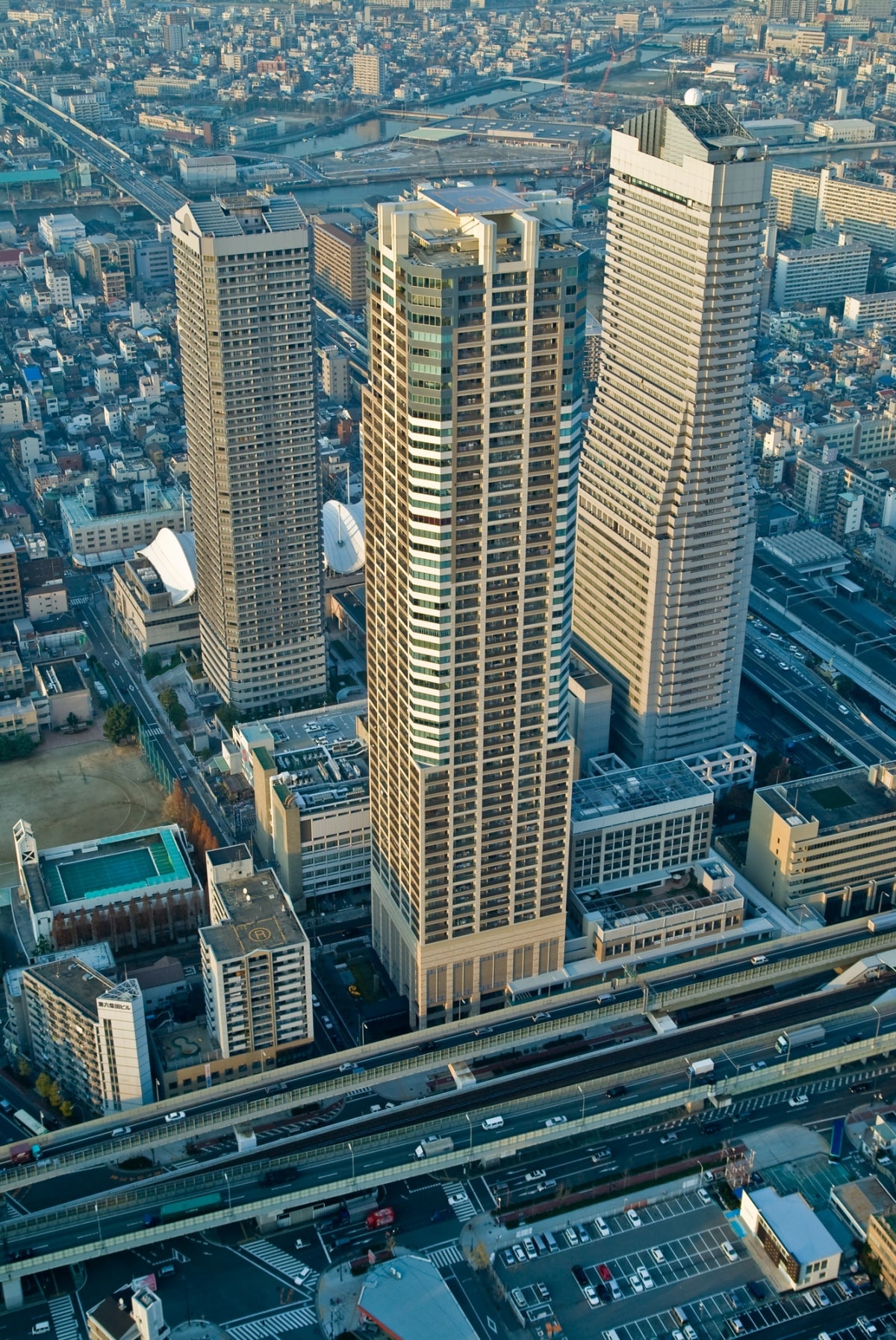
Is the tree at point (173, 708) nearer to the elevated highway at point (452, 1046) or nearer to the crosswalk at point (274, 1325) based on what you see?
the elevated highway at point (452, 1046)

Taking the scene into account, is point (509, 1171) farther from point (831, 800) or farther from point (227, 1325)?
point (831, 800)

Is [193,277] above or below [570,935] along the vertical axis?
above

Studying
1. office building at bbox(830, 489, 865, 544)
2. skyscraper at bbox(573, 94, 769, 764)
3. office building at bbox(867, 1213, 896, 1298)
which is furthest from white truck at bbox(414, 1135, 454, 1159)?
office building at bbox(830, 489, 865, 544)

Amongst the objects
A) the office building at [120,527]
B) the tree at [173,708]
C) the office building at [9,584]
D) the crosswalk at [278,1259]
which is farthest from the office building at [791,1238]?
the office building at [120,527]

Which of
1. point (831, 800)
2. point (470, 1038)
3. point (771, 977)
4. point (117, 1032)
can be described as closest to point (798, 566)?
point (831, 800)

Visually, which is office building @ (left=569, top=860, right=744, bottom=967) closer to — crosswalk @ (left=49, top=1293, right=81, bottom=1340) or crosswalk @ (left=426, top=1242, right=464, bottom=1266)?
crosswalk @ (left=426, top=1242, right=464, bottom=1266)
